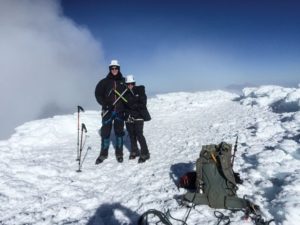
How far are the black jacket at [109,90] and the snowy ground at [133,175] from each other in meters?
1.97

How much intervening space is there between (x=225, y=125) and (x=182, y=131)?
2.23 m

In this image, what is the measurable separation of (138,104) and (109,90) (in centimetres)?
109

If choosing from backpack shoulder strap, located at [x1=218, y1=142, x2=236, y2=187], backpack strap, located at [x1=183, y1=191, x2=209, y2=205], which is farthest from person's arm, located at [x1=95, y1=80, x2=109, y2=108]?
backpack strap, located at [x1=183, y1=191, x2=209, y2=205]

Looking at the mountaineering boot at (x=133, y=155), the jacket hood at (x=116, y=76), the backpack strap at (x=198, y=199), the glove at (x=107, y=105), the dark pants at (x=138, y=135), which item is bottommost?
the backpack strap at (x=198, y=199)

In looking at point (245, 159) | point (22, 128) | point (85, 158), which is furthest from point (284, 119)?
point (22, 128)

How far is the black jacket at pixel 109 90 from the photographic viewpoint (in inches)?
401

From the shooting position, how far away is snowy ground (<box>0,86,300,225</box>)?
612 centimetres

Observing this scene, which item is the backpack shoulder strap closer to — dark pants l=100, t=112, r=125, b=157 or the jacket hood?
dark pants l=100, t=112, r=125, b=157

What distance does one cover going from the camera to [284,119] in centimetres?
1469

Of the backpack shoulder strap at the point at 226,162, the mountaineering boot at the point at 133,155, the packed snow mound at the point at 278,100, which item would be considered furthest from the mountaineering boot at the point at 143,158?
the packed snow mound at the point at 278,100

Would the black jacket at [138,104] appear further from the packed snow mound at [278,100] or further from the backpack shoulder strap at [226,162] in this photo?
the packed snow mound at [278,100]

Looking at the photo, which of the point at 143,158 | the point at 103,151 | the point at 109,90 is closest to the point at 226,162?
the point at 143,158

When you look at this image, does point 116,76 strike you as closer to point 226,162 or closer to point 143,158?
point 143,158

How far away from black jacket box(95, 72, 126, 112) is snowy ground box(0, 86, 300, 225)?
6.48 feet
